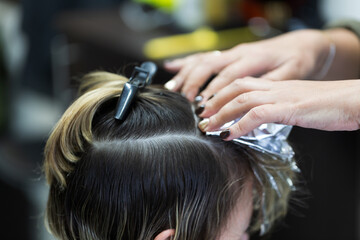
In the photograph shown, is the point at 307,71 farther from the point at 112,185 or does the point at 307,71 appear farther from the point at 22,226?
the point at 22,226

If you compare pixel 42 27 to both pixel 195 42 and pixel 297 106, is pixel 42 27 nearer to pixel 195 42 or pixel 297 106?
pixel 195 42

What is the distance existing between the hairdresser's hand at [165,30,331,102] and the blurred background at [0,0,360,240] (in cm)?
47

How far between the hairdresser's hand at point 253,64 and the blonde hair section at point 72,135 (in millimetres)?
154

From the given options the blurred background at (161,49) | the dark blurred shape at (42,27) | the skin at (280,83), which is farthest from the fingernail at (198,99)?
the dark blurred shape at (42,27)

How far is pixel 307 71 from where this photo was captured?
103 cm

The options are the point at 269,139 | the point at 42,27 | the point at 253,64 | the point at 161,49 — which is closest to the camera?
the point at 269,139

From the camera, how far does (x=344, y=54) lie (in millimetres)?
1118

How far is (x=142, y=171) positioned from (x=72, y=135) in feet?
0.43

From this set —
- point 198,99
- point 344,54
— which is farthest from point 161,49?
point 198,99

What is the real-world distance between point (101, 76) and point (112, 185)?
26 cm

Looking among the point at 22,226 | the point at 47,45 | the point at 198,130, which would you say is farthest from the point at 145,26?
the point at 198,130

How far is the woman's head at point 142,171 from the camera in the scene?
0.82 m

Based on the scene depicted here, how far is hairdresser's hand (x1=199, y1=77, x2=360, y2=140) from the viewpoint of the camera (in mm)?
763

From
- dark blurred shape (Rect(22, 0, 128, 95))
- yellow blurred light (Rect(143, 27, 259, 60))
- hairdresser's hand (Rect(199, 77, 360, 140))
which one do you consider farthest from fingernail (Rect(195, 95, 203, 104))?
dark blurred shape (Rect(22, 0, 128, 95))
